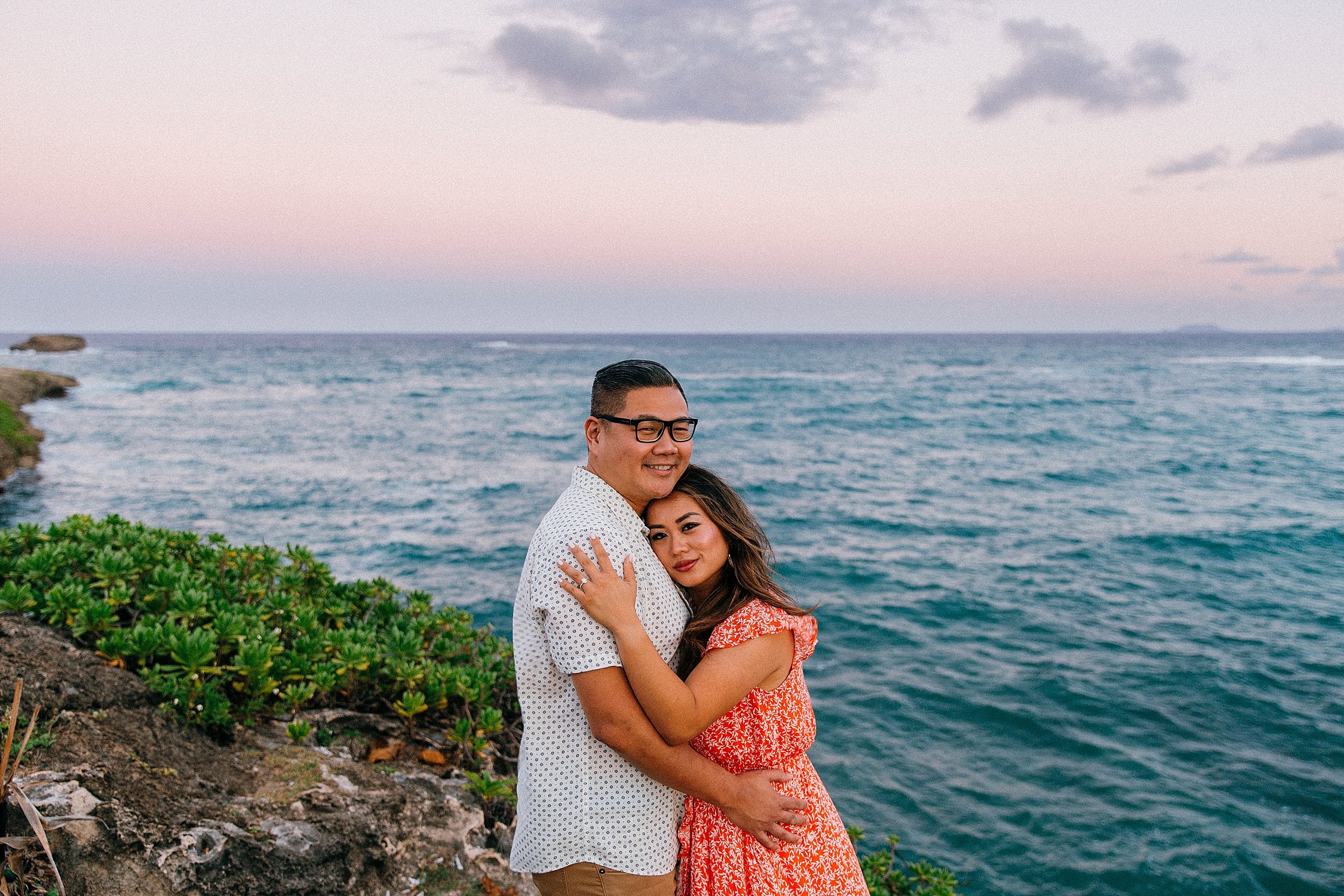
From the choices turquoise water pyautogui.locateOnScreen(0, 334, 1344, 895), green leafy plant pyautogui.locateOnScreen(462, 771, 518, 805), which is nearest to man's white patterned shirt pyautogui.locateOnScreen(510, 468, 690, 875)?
green leafy plant pyautogui.locateOnScreen(462, 771, 518, 805)

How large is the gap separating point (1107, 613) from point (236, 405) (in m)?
46.0

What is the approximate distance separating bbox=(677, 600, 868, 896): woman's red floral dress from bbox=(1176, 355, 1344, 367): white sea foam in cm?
10987

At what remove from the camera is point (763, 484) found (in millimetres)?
25312

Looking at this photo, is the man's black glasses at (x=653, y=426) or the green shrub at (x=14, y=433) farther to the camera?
the green shrub at (x=14, y=433)

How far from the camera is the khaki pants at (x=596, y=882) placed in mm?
2912

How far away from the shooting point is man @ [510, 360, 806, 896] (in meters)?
2.69

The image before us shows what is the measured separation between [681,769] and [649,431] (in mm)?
1239

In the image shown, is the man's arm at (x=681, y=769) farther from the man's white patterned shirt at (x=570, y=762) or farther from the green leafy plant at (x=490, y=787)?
the green leafy plant at (x=490, y=787)

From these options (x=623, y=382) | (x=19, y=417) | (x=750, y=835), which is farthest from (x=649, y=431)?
(x=19, y=417)

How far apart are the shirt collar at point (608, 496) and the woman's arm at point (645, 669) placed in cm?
30

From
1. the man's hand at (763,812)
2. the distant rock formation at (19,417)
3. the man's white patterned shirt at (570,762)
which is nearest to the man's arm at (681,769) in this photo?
the man's hand at (763,812)

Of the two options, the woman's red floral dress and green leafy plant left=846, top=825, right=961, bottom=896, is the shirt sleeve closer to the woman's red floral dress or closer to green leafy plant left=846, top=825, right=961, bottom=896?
the woman's red floral dress

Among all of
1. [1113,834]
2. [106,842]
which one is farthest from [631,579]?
[1113,834]

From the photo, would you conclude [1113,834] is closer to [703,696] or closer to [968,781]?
[968,781]
